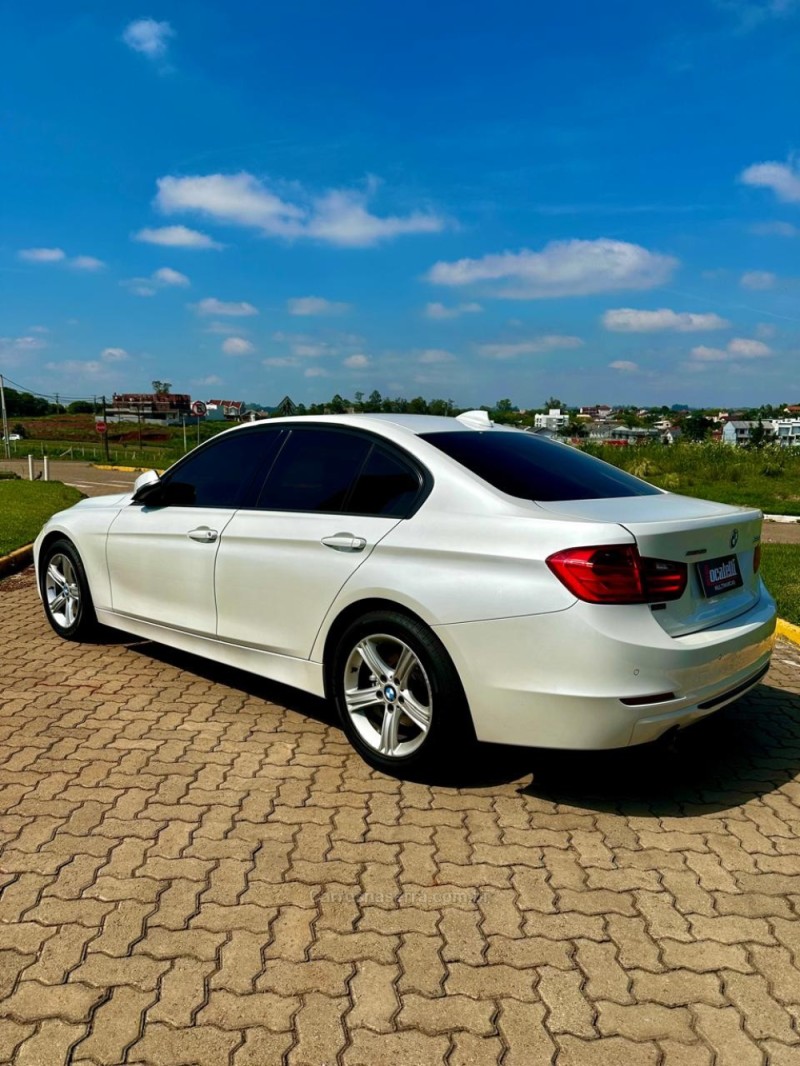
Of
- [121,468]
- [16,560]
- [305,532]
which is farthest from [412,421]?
[121,468]

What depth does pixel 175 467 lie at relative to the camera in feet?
16.8

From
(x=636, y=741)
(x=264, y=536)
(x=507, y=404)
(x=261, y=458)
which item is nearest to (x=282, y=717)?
(x=264, y=536)

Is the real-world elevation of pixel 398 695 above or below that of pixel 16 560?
above

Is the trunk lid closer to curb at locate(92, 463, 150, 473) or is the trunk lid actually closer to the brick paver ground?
the brick paver ground

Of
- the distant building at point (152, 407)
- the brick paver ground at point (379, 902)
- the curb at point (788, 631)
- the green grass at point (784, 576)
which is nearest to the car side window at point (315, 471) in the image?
the brick paver ground at point (379, 902)

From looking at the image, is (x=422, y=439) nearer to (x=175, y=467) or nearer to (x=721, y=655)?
(x=721, y=655)

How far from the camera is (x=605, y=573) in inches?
118

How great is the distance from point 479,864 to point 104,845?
1426 millimetres

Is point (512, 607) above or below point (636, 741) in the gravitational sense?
above

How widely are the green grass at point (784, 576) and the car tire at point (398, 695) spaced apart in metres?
4.37

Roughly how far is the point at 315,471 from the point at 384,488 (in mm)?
520

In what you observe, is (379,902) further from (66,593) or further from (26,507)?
(26,507)

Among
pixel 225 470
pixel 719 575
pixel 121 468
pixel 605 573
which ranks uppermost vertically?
pixel 225 470

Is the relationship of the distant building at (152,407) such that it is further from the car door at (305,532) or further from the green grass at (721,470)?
the car door at (305,532)
